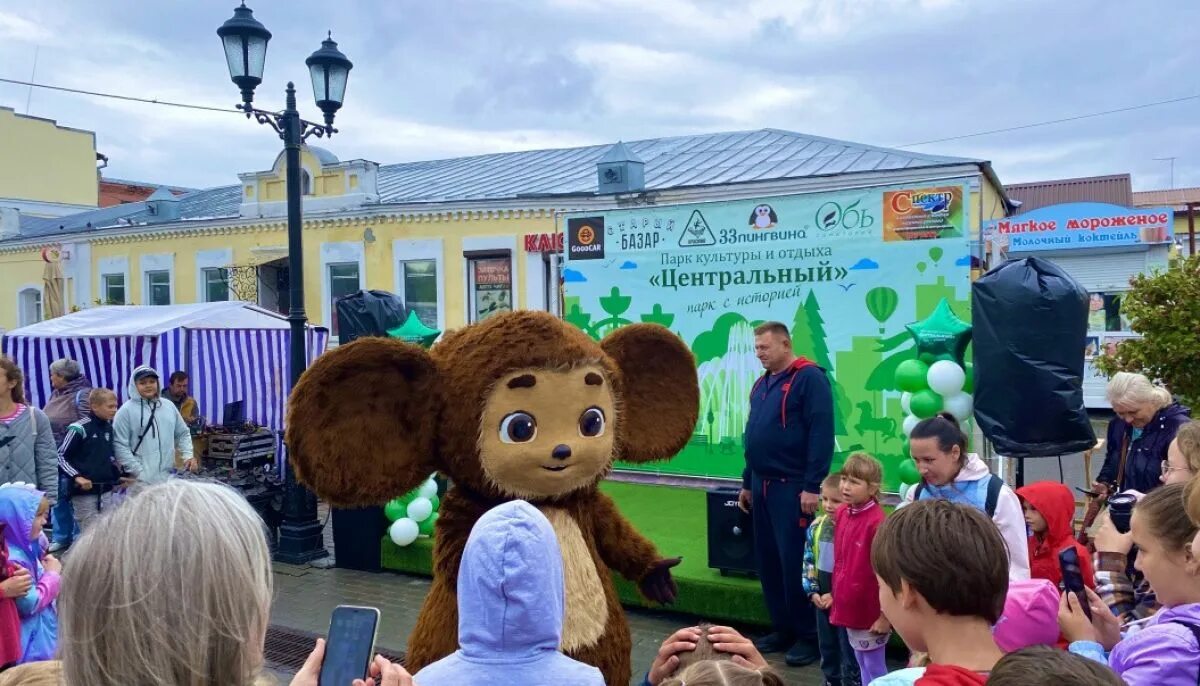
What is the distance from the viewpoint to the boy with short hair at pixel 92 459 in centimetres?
682

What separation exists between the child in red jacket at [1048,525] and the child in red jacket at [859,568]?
65cm

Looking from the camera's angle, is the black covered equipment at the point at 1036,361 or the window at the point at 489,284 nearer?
the black covered equipment at the point at 1036,361

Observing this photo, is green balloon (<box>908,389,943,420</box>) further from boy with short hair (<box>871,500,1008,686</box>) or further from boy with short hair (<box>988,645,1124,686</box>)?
boy with short hair (<box>988,645,1124,686</box>)

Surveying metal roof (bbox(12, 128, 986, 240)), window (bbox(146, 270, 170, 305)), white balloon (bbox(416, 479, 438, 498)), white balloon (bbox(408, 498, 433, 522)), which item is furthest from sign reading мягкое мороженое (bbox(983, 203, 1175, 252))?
window (bbox(146, 270, 170, 305))

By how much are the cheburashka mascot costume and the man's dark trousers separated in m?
1.45

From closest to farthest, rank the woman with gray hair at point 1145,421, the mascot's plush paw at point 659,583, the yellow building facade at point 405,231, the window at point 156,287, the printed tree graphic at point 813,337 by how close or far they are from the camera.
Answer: the mascot's plush paw at point 659,583 < the woman with gray hair at point 1145,421 < the printed tree graphic at point 813,337 < the yellow building facade at point 405,231 < the window at point 156,287

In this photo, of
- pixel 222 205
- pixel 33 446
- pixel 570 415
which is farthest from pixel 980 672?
pixel 222 205

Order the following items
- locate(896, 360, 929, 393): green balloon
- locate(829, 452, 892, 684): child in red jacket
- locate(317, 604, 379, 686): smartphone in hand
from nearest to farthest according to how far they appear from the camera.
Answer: locate(317, 604, 379, 686): smartphone in hand, locate(829, 452, 892, 684): child in red jacket, locate(896, 360, 929, 393): green balloon

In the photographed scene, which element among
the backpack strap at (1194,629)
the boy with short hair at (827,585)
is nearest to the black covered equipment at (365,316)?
the boy with short hair at (827,585)

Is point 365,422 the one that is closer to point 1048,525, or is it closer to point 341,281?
point 1048,525

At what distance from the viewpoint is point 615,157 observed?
14523 mm

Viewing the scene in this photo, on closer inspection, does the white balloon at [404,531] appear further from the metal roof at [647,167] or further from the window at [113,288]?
the window at [113,288]

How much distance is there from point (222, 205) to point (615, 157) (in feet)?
37.5

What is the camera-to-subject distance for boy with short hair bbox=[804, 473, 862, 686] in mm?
4219
